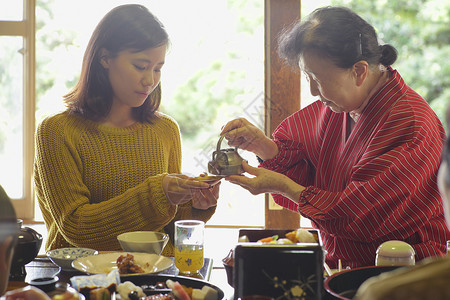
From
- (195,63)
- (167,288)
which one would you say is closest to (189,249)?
(167,288)

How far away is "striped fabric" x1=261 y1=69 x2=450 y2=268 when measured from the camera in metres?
1.73

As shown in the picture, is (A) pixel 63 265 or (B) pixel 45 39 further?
(B) pixel 45 39

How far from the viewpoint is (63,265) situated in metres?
1.60

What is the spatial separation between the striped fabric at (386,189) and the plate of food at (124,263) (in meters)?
0.54

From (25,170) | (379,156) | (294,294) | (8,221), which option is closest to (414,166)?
(379,156)

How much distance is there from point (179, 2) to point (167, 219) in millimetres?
4398

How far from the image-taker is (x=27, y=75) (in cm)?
536

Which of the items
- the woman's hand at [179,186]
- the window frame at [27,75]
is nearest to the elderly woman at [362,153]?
the woman's hand at [179,186]

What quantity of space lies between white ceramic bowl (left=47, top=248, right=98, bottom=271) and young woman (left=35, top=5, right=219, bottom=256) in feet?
0.96

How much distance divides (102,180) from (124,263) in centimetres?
70

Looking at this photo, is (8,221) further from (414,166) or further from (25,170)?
(25,170)

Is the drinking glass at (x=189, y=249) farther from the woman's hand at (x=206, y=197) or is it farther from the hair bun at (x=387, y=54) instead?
the hair bun at (x=387, y=54)

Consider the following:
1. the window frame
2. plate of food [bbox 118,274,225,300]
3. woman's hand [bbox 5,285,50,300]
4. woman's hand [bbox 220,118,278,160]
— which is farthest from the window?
woman's hand [bbox 5,285,50,300]

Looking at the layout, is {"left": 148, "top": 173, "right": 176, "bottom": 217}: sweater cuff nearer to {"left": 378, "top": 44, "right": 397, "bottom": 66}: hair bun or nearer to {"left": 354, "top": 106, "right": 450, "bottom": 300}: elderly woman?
{"left": 378, "top": 44, "right": 397, "bottom": 66}: hair bun
